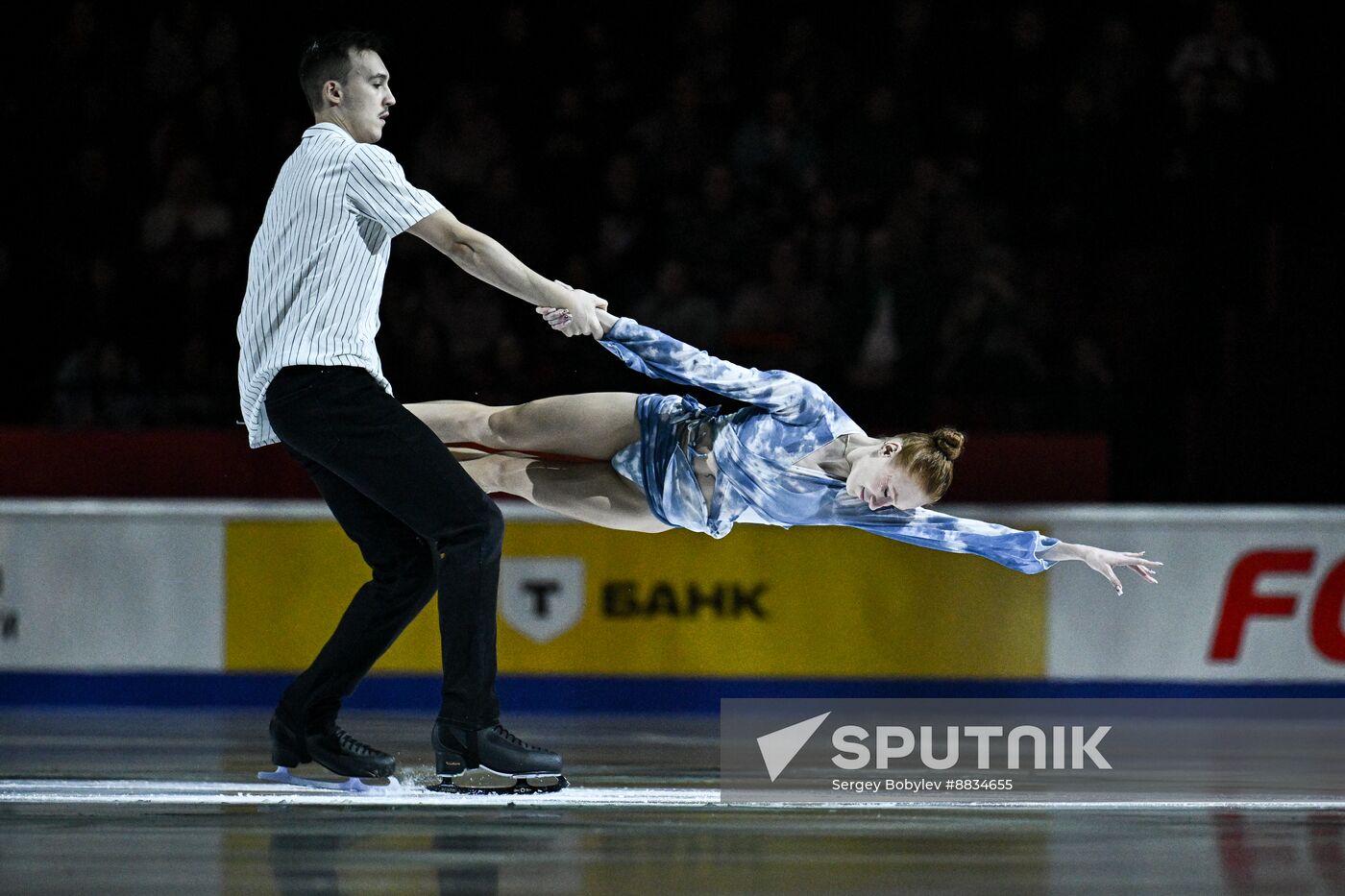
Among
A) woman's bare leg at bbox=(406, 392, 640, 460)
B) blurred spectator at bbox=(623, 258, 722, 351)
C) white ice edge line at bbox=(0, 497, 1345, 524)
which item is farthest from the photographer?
blurred spectator at bbox=(623, 258, 722, 351)

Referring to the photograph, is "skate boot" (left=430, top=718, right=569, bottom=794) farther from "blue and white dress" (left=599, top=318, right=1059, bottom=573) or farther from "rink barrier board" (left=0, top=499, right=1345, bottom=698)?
"rink barrier board" (left=0, top=499, right=1345, bottom=698)

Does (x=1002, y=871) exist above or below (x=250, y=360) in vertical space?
below

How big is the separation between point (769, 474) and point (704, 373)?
0.44 m

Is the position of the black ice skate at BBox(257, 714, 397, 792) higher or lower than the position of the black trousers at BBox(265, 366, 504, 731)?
lower

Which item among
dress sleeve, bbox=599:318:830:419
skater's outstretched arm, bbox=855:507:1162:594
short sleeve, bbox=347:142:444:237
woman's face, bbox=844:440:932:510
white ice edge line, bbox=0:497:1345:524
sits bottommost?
white ice edge line, bbox=0:497:1345:524

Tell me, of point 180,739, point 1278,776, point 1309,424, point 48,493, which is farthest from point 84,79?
point 1278,776

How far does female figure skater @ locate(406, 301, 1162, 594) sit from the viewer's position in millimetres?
4363

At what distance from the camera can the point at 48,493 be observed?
686 centimetres

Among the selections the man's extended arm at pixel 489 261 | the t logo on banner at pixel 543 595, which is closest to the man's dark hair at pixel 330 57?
the man's extended arm at pixel 489 261

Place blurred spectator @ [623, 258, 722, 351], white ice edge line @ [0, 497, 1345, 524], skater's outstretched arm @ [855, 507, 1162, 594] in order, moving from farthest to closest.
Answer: blurred spectator @ [623, 258, 722, 351], white ice edge line @ [0, 497, 1345, 524], skater's outstretched arm @ [855, 507, 1162, 594]

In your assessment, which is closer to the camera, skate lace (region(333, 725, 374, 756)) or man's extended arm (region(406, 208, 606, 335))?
man's extended arm (region(406, 208, 606, 335))

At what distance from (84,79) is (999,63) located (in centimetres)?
473

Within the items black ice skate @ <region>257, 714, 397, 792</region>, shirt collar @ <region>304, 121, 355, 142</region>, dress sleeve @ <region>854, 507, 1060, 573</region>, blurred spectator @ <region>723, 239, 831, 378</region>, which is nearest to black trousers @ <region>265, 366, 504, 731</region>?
black ice skate @ <region>257, 714, 397, 792</region>

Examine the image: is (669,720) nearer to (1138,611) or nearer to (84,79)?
(1138,611)
